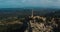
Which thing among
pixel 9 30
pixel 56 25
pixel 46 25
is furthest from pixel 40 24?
pixel 9 30

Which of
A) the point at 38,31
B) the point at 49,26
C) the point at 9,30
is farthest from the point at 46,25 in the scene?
the point at 9,30

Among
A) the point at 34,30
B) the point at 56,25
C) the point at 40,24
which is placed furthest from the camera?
the point at 56,25

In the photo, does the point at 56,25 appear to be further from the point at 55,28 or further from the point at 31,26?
the point at 31,26

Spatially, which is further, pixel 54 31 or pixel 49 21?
pixel 49 21

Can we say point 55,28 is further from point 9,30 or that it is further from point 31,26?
point 9,30

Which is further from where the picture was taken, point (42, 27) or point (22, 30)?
point (22, 30)

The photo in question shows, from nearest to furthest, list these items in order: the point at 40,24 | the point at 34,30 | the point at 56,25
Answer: the point at 34,30 → the point at 40,24 → the point at 56,25

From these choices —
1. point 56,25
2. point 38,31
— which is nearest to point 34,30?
point 38,31
